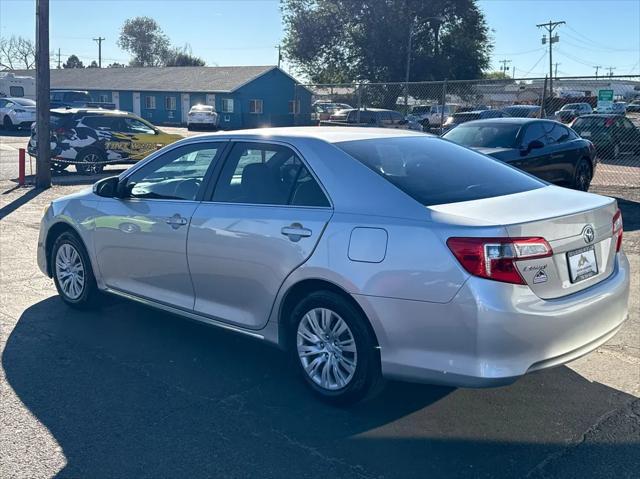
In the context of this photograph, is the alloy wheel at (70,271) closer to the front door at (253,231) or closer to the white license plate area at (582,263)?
the front door at (253,231)

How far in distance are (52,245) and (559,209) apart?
4461 mm

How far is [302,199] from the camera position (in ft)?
14.4

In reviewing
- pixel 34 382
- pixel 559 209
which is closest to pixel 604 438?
pixel 559 209

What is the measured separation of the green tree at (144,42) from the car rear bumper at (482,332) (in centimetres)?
11160

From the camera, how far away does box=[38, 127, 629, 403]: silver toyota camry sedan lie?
3.58 m

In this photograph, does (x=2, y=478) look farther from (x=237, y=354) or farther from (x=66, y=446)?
(x=237, y=354)

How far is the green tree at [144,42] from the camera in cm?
10969

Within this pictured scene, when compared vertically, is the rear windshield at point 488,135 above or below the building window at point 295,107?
below

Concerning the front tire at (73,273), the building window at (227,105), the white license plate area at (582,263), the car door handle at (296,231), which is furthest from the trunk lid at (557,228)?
the building window at (227,105)

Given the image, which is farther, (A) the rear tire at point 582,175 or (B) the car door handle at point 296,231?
(A) the rear tire at point 582,175

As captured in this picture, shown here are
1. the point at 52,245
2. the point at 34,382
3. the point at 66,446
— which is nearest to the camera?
the point at 66,446

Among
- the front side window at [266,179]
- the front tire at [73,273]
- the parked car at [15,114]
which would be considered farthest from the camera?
the parked car at [15,114]

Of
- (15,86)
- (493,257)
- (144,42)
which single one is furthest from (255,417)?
(144,42)

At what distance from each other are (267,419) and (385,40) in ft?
165
